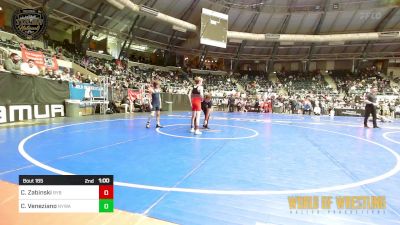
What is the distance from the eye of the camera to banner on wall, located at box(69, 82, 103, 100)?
14.5 m

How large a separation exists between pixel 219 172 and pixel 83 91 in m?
13.3

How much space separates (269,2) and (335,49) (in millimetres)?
13453

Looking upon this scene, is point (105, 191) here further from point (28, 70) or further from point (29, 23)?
point (28, 70)

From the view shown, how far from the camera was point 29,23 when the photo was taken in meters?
8.76

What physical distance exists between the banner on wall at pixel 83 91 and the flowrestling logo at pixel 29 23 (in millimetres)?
5806

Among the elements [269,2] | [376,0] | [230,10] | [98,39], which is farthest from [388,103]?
[98,39]

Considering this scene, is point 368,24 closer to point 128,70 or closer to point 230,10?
point 230,10

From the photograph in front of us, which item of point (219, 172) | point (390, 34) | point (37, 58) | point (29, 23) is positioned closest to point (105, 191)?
point (219, 172)

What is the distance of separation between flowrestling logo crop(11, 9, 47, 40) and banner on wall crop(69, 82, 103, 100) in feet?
19.0
